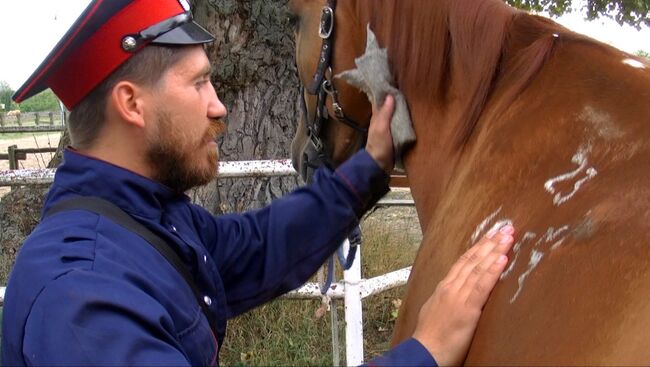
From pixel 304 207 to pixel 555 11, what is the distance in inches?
333

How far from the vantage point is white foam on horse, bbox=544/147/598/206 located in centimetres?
144

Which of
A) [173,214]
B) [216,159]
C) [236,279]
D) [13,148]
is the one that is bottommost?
[13,148]

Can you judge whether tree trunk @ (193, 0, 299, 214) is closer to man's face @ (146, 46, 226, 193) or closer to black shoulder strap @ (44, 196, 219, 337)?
man's face @ (146, 46, 226, 193)

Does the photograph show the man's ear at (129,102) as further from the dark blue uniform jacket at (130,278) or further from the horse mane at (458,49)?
the horse mane at (458,49)

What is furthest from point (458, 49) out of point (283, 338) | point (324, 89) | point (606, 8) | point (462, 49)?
point (606, 8)

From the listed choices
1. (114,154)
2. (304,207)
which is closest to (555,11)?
(304,207)

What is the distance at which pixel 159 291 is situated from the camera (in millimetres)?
1358

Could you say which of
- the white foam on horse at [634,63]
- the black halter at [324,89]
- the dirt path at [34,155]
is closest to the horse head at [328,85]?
the black halter at [324,89]

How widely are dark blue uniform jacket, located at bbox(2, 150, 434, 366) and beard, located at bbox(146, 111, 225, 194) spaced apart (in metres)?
0.04

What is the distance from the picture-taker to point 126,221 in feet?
4.75

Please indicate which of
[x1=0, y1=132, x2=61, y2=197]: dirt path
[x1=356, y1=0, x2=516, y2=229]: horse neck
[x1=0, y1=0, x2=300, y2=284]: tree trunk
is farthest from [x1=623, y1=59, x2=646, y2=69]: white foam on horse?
[x1=0, y1=132, x2=61, y2=197]: dirt path

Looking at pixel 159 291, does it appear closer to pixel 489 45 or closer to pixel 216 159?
pixel 216 159

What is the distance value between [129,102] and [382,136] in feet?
2.88

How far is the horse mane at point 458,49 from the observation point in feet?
6.16
